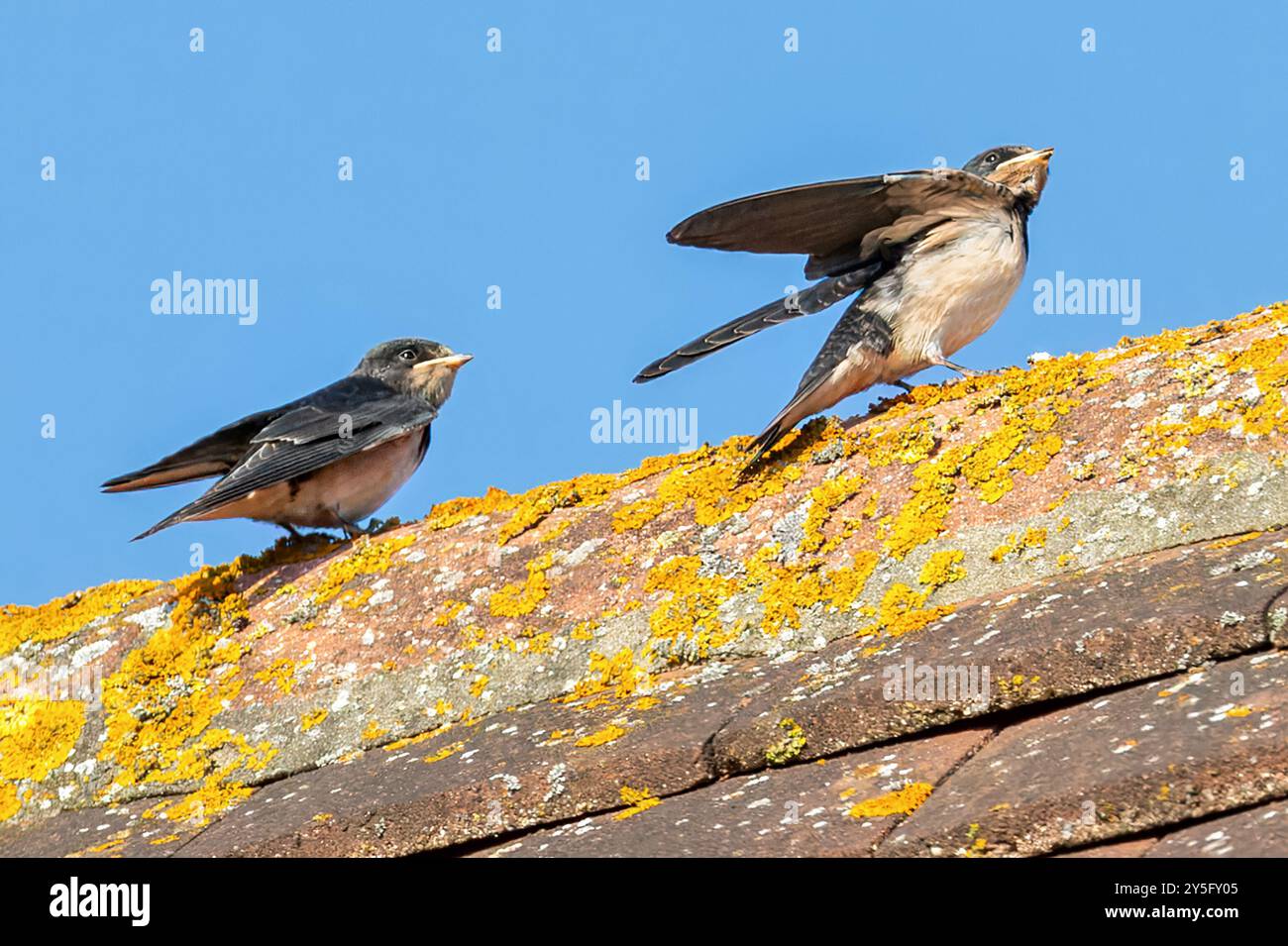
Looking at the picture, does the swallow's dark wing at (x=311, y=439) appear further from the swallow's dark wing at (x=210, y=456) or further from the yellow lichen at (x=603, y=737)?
the yellow lichen at (x=603, y=737)

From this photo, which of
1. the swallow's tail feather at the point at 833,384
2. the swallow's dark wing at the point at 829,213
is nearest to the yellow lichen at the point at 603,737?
the swallow's tail feather at the point at 833,384

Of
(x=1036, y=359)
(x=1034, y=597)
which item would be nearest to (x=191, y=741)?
(x=1034, y=597)

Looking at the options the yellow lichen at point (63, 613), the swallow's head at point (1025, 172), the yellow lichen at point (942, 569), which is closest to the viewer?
the yellow lichen at point (942, 569)

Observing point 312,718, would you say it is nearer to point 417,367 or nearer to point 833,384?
point 833,384

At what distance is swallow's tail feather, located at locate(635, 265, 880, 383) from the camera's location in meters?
6.21

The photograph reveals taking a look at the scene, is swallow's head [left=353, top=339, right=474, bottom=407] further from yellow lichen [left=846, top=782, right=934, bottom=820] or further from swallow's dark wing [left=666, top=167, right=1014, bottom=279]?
yellow lichen [left=846, top=782, right=934, bottom=820]

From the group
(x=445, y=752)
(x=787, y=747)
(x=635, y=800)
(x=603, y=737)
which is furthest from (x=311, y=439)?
(x=787, y=747)

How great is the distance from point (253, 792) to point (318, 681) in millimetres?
489

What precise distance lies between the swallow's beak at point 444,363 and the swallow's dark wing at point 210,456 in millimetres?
1212

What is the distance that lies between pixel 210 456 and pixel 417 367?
4.72 ft

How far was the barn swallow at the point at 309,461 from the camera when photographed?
683cm
